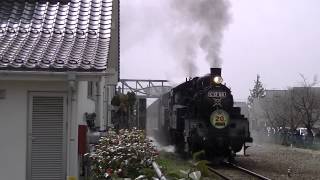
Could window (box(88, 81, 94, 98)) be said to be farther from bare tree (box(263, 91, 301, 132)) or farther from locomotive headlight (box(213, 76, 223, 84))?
bare tree (box(263, 91, 301, 132))

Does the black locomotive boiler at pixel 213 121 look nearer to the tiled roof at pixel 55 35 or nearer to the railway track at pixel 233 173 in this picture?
the railway track at pixel 233 173

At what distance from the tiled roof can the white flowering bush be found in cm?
147

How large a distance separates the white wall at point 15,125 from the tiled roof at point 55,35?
0.56 meters

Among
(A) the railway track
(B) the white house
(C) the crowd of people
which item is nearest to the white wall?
(B) the white house

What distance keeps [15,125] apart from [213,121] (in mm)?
11100

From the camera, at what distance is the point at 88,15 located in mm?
11570

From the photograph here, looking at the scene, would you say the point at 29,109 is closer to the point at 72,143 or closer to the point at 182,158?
the point at 72,143

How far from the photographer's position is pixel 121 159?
947 centimetres

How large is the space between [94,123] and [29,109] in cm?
345

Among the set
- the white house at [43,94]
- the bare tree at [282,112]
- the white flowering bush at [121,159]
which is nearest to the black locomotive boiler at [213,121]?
the white house at [43,94]

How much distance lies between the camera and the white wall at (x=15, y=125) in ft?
32.7

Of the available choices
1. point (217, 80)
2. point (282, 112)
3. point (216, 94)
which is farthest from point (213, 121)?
point (282, 112)

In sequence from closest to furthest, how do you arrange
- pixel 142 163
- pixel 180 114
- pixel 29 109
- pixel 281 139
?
pixel 142 163 → pixel 29 109 → pixel 180 114 → pixel 281 139

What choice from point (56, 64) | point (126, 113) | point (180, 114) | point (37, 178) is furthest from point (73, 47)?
point (126, 113)
